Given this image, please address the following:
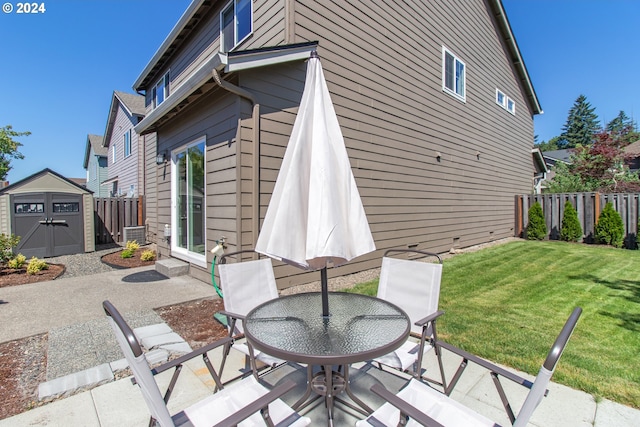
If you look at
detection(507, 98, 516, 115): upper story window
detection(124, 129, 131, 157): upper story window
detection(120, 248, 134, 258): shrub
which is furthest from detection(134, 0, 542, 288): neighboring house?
detection(124, 129, 131, 157): upper story window

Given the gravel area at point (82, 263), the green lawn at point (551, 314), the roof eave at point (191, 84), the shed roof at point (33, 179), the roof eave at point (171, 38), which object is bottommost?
the green lawn at point (551, 314)

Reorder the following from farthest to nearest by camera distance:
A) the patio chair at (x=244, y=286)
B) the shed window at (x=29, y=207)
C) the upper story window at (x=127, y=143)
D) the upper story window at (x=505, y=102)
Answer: the upper story window at (x=127, y=143), the upper story window at (x=505, y=102), the shed window at (x=29, y=207), the patio chair at (x=244, y=286)

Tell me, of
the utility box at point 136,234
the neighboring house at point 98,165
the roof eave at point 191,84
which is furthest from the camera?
the neighboring house at point 98,165

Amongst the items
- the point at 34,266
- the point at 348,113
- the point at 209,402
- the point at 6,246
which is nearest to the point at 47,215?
the point at 6,246

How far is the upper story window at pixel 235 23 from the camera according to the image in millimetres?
6074

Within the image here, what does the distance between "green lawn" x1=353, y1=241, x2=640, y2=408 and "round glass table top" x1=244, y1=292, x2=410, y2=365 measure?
1535 millimetres

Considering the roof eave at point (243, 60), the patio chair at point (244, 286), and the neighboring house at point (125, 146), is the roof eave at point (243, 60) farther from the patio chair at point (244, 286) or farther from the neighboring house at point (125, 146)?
the neighboring house at point (125, 146)

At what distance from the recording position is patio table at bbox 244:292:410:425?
65.5 inches

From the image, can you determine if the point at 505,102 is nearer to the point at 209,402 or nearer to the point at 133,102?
the point at 209,402

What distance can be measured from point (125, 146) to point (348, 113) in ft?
46.1

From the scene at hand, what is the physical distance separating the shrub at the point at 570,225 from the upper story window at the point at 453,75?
5.61m

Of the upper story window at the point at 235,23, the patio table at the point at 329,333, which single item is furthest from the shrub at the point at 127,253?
the patio table at the point at 329,333

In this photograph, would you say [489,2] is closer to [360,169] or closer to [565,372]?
[360,169]

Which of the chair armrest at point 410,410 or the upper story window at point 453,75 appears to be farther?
the upper story window at point 453,75
